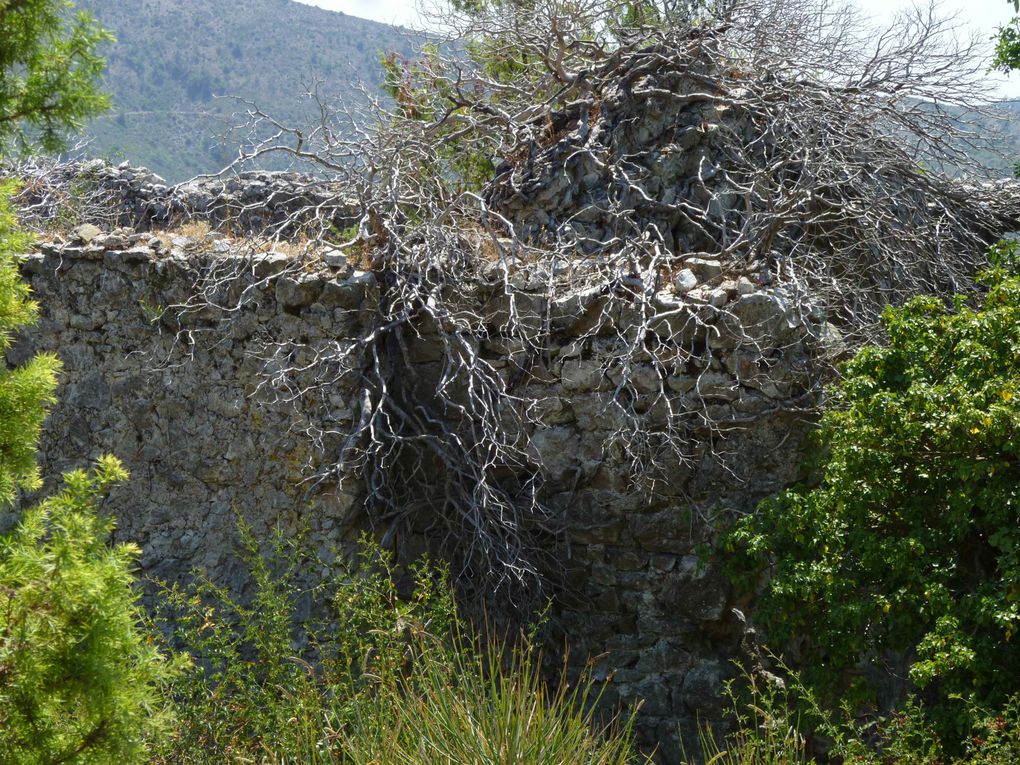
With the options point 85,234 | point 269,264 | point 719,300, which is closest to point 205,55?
point 85,234

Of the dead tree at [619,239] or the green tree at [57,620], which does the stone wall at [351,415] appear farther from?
the green tree at [57,620]

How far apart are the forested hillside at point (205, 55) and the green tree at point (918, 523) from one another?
2690cm

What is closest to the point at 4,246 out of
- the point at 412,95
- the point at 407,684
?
the point at 407,684

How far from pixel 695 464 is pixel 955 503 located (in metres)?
1.44

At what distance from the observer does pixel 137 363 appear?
5.88 metres

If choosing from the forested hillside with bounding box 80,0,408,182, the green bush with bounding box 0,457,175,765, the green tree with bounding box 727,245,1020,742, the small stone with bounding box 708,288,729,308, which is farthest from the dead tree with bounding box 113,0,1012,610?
the forested hillside with bounding box 80,0,408,182

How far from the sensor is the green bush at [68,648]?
265cm

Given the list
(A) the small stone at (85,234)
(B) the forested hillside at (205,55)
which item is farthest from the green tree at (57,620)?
(B) the forested hillside at (205,55)

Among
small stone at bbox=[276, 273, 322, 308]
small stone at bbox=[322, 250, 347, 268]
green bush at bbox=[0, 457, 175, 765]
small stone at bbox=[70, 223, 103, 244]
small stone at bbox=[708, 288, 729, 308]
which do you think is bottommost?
green bush at bbox=[0, 457, 175, 765]

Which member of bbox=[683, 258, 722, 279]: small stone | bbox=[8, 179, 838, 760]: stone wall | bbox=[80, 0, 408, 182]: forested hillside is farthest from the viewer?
bbox=[80, 0, 408, 182]: forested hillside

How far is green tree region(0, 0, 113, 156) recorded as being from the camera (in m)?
3.39

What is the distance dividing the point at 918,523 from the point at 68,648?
3.79m

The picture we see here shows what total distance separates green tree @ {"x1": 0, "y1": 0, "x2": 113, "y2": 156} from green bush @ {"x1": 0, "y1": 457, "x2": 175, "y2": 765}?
1436 mm

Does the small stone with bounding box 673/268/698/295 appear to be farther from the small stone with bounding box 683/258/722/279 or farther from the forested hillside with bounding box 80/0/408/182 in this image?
the forested hillside with bounding box 80/0/408/182
